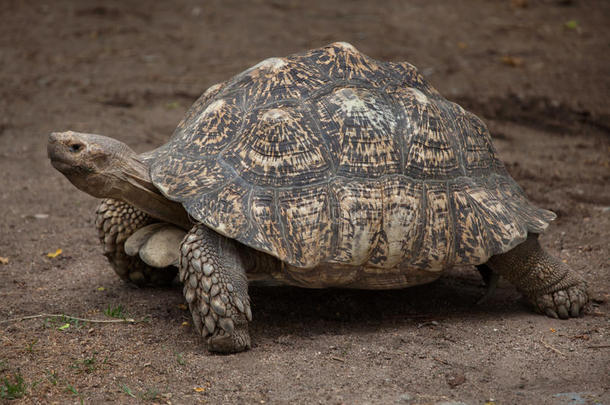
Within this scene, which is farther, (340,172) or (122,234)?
(122,234)

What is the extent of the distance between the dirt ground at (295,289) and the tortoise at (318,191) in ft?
1.07

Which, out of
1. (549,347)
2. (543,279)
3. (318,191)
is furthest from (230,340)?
(543,279)

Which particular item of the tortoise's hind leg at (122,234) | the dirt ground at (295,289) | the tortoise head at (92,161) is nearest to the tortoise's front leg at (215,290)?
the dirt ground at (295,289)

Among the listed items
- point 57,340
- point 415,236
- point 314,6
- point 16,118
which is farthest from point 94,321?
point 314,6

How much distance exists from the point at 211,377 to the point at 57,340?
3.07 ft

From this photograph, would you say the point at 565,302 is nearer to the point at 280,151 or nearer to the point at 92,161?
the point at 280,151

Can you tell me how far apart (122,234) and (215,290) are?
3.76ft

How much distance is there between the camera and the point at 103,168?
3.77 meters

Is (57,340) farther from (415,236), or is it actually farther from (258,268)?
(415,236)

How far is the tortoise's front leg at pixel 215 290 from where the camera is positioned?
3484mm

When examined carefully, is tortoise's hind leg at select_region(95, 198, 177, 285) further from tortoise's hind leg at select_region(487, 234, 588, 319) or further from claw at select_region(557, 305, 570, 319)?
claw at select_region(557, 305, 570, 319)

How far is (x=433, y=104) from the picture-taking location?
412cm

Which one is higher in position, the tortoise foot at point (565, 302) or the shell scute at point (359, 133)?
the shell scute at point (359, 133)

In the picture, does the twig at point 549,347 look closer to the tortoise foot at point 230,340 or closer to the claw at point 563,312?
the claw at point 563,312
